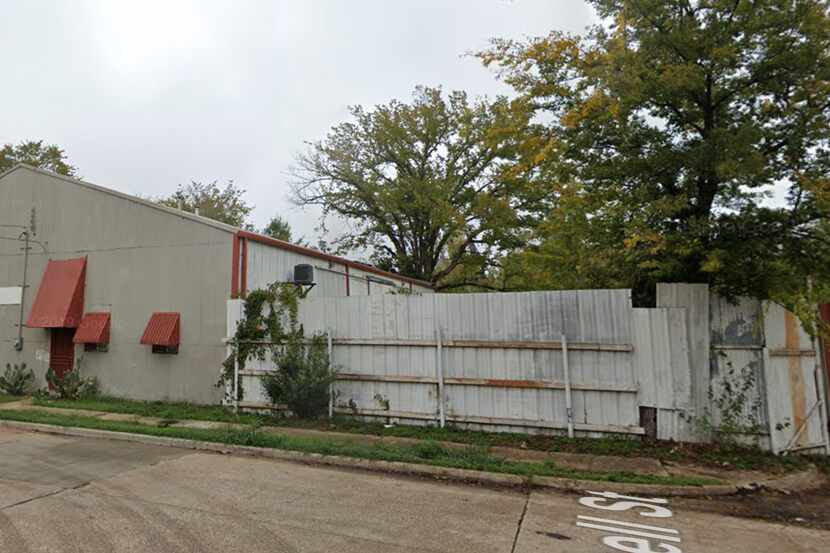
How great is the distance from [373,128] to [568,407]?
23.1 meters

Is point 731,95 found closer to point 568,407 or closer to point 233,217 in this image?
point 568,407

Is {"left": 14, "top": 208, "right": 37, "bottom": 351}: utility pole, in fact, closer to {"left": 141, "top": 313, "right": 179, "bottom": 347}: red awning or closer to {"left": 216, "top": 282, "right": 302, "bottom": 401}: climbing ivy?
{"left": 141, "top": 313, "right": 179, "bottom": 347}: red awning

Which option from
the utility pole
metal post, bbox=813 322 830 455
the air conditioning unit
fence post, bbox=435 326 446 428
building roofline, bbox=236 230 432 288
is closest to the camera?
metal post, bbox=813 322 830 455

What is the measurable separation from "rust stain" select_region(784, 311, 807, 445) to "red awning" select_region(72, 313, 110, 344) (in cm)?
1509

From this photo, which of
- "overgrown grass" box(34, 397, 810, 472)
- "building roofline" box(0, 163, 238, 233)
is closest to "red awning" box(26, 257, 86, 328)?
"building roofline" box(0, 163, 238, 233)

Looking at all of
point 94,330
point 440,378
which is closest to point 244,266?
point 94,330

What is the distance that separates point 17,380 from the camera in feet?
47.1

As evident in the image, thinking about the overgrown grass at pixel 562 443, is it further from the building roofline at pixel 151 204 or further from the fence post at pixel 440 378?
the building roofline at pixel 151 204

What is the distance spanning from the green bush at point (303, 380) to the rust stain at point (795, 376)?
7.69m

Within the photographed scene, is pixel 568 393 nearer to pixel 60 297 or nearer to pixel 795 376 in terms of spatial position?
pixel 795 376

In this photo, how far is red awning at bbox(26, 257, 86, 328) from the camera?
45.6ft

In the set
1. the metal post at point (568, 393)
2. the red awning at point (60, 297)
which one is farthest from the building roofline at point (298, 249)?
the metal post at point (568, 393)

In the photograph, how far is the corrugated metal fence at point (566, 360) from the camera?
7789 mm

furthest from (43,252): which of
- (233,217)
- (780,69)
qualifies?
(233,217)
